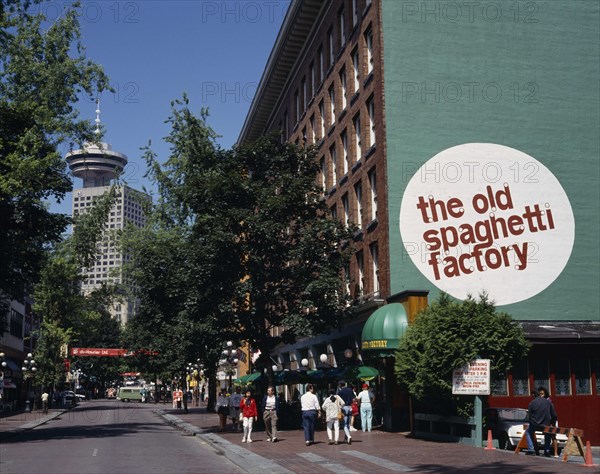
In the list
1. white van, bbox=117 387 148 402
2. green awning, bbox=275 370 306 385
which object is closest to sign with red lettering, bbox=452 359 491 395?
green awning, bbox=275 370 306 385

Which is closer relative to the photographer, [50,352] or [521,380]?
[521,380]

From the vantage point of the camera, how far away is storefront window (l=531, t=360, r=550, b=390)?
33875mm

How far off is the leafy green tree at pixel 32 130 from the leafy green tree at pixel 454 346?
622 inches

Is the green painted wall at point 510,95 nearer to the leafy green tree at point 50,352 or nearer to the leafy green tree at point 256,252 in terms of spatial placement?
the leafy green tree at point 256,252

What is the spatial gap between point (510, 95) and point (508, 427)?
55.5 ft

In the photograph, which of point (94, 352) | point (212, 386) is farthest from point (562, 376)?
point (94, 352)

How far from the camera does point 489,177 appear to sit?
1404 inches

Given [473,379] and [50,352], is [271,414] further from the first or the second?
[50,352]

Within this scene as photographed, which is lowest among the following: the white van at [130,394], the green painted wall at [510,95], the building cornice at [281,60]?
the white van at [130,394]

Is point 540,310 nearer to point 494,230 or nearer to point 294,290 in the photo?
point 494,230

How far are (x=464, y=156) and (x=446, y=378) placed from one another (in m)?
13.5

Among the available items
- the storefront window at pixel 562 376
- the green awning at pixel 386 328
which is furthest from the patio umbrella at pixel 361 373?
the storefront window at pixel 562 376

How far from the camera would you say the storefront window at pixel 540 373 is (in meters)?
33.9

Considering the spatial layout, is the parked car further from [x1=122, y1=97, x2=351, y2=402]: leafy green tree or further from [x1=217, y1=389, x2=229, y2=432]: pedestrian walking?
[x1=217, y1=389, x2=229, y2=432]: pedestrian walking
